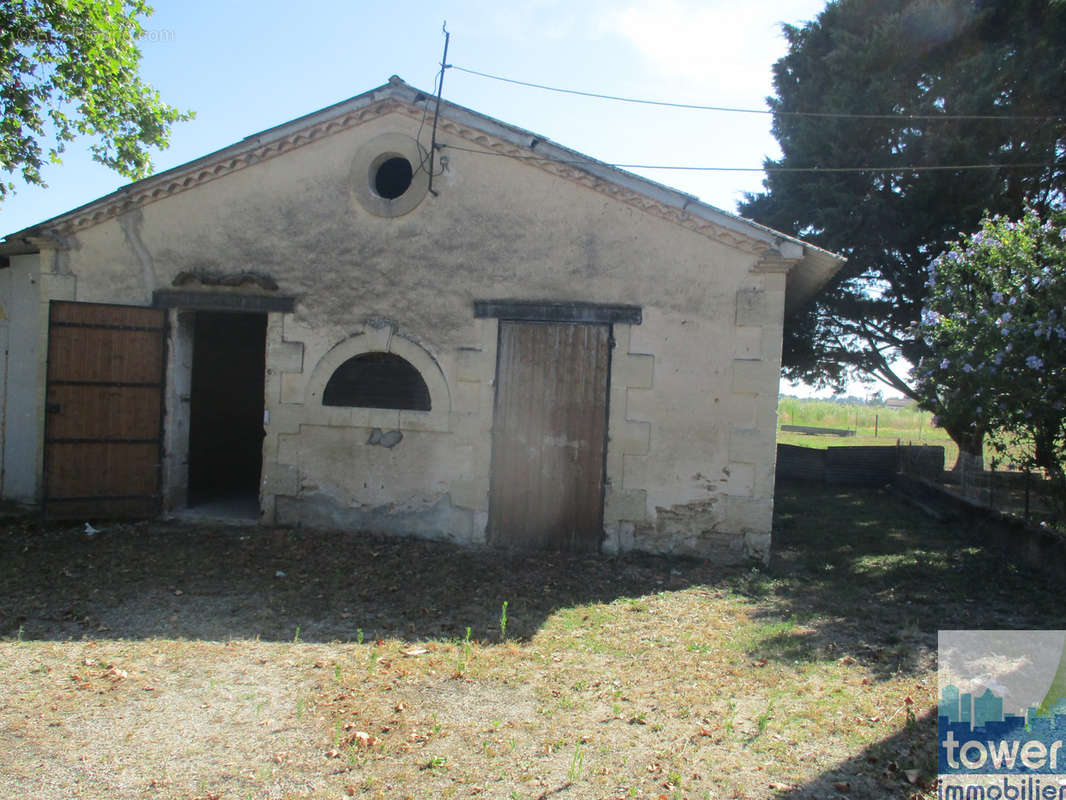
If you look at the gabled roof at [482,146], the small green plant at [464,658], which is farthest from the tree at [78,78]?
the small green plant at [464,658]

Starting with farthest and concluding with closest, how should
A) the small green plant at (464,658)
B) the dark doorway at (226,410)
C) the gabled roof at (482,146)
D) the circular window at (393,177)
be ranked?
1. the dark doorway at (226,410)
2. the circular window at (393,177)
3. the gabled roof at (482,146)
4. the small green plant at (464,658)

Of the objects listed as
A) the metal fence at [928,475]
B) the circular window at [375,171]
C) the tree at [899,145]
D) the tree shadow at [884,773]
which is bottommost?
the tree shadow at [884,773]

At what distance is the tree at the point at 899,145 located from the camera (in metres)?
13.3

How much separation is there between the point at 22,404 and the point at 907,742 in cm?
1076

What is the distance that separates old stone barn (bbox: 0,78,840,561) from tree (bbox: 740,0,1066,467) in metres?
6.50

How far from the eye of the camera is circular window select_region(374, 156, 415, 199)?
8.91 meters

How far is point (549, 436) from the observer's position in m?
8.22

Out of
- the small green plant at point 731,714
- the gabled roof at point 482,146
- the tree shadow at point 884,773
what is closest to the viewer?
the tree shadow at point 884,773

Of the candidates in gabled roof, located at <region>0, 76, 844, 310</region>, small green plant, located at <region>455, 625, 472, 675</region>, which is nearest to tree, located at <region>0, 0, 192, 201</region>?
gabled roof, located at <region>0, 76, 844, 310</region>

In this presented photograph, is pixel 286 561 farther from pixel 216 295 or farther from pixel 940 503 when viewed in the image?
pixel 940 503

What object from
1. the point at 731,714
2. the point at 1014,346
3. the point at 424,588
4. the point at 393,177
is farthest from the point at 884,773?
the point at 393,177

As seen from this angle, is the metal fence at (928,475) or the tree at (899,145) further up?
the tree at (899,145)

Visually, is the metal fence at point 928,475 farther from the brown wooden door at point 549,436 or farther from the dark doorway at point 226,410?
the dark doorway at point 226,410

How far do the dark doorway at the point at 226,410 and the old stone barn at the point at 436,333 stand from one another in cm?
153
